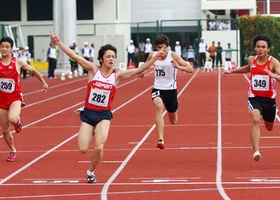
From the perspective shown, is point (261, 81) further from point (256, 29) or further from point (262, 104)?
point (256, 29)

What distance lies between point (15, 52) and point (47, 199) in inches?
1350

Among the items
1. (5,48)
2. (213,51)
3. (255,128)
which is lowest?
(213,51)

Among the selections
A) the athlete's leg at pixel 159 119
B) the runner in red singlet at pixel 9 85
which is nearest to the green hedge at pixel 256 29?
the athlete's leg at pixel 159 119

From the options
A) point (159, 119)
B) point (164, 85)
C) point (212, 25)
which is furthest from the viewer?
point (212, 25)

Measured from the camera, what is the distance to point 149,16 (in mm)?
68125

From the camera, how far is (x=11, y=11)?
63.0 m

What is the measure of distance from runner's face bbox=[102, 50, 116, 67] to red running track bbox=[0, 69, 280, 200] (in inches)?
60.3

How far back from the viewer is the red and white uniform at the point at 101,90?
501 inches

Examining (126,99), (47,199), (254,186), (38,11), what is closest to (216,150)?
(254,186)

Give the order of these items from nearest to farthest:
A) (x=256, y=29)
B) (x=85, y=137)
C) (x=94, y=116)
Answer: (x=85, y=137) → (x=94, y=116) → (x=256, y=29)

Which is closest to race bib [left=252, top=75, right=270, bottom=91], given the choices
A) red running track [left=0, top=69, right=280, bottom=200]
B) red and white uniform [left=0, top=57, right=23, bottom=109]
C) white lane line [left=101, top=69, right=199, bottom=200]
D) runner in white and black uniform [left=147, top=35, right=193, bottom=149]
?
red running track [left=0, top=69, right=280, bottom=200]

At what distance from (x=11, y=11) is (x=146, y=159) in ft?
159

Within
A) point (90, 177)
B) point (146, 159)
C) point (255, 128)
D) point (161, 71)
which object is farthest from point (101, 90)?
point (161, 71)

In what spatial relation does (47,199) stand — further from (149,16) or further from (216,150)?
(149,16)
